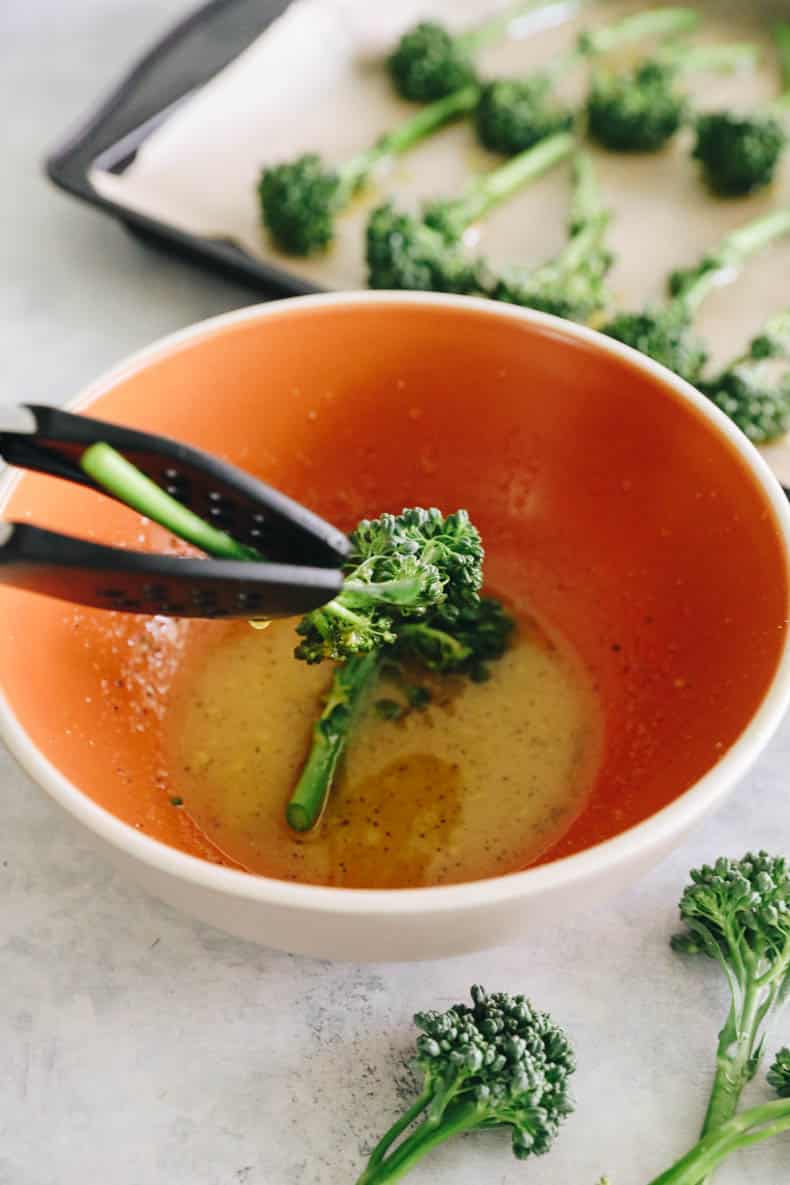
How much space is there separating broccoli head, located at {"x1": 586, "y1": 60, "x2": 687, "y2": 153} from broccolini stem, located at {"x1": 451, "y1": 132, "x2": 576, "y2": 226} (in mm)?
73

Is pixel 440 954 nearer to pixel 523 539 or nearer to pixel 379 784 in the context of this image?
pixel 379 784

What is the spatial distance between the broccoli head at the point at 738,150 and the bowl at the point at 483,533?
0.96m

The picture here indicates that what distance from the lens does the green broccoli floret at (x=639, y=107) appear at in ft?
7.35

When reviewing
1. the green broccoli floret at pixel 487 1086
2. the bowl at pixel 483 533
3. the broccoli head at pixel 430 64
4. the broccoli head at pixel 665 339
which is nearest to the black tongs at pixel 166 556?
the bowl at pixel 483 533

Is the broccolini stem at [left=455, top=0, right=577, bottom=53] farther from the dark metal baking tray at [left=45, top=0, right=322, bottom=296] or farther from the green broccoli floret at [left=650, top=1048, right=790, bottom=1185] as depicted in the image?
the green broccoli floret at [left=650, top=1048, right=790, bottom=1185]

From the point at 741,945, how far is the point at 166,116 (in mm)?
1698

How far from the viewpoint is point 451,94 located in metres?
2.38

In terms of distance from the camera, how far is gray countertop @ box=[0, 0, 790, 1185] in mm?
1095

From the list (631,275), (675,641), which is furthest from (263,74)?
(675,641)

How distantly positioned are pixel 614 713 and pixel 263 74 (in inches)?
59.2

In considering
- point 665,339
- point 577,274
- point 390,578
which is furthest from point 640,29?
point 390,578

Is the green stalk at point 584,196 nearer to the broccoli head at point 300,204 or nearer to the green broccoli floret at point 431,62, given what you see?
the green broccoli floret at point 431,62

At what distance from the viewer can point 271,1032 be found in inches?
46.3

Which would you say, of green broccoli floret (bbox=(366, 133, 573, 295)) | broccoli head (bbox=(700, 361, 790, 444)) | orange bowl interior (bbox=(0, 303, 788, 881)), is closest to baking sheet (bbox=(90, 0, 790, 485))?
green broccoli floret (bbox=(366, 133, 573, 295))
